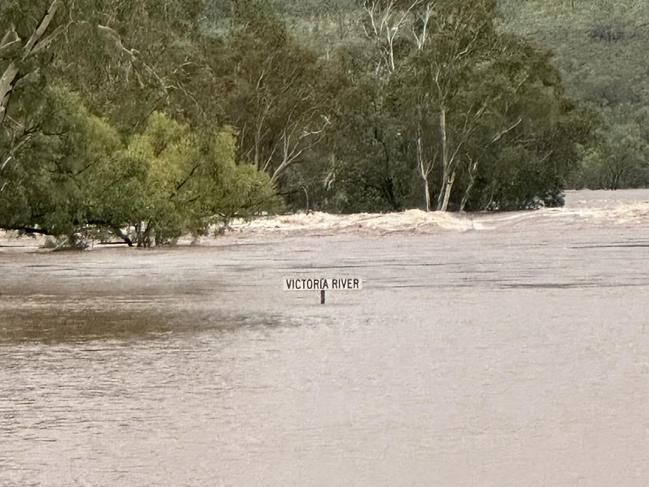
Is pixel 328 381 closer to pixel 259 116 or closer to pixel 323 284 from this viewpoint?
pixel 323 284

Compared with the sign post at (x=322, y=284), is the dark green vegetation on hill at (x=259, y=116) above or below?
above

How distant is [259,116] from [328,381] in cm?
5700

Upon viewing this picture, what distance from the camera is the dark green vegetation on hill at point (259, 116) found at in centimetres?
3578

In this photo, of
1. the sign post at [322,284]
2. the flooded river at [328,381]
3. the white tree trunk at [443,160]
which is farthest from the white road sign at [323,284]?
the white tree trunk at [443,160]

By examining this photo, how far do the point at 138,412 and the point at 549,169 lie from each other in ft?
202

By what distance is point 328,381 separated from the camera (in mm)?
14250

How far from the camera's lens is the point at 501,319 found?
68.6 ft

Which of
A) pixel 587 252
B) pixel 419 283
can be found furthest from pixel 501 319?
pixel 587 252

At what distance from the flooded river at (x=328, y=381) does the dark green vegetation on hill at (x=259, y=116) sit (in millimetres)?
6762

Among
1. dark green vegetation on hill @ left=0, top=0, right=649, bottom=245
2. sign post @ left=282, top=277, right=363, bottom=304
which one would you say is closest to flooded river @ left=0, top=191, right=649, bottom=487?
sign post @ left=282, top=277, right=363, bottom=304

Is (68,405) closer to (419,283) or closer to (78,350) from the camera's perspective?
(78,350)

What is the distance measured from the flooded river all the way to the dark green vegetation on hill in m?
6.76

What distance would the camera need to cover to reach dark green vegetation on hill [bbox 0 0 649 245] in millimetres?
35781

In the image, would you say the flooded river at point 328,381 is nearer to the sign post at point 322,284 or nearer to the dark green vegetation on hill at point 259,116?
the sign post at point 322,284
